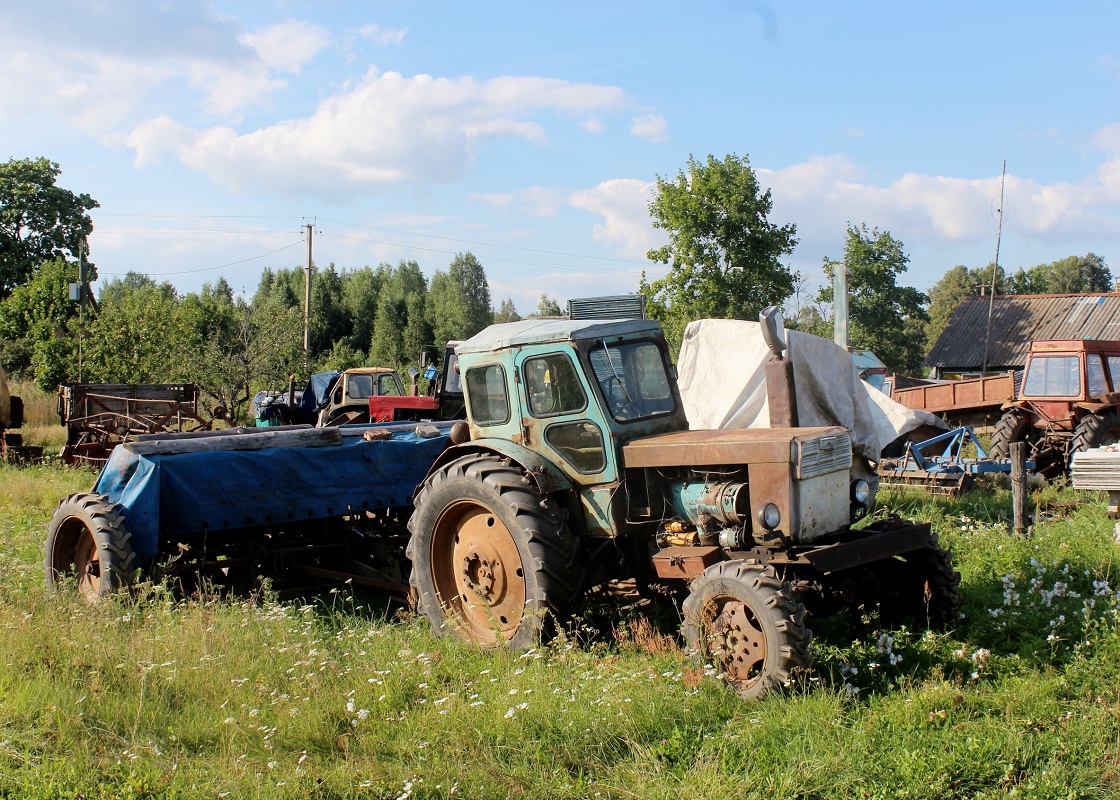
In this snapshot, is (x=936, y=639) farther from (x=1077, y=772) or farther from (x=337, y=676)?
(x=337, y=676)

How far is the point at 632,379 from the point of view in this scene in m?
6.38

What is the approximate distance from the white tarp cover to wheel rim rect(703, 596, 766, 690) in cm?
550

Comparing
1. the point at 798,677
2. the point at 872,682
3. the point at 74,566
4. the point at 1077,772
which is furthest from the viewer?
the point at 74,566

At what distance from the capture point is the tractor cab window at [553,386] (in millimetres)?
6195

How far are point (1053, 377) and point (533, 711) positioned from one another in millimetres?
12778

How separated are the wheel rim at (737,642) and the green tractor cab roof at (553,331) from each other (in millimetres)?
1939

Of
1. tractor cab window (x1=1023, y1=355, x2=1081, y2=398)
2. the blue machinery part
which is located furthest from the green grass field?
tractor cab window (x1=1023, y1=355, x2=1081, y2=398)

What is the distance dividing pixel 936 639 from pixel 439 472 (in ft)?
11.0

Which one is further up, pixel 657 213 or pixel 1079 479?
pixel 657 213

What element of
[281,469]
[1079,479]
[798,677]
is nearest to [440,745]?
[798,677]

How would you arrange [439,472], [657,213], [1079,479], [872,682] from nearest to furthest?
[872,682] → [439,472] → [1079,479] → [657,213]

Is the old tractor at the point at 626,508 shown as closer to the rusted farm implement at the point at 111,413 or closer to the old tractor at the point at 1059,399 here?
the rusted farm implement at the point at 111,413

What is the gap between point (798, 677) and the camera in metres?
4.95

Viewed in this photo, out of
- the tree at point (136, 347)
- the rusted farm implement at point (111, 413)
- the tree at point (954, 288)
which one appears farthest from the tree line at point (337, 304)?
the tree at point (954, 288)
